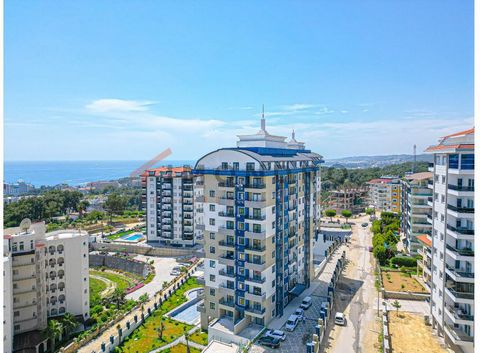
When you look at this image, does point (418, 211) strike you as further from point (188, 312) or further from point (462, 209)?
point (188, 312)

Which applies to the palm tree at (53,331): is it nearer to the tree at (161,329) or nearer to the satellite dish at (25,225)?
the tree at (161,329)

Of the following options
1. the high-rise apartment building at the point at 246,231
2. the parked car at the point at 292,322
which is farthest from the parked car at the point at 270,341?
A: the parked car at the point at 292,322

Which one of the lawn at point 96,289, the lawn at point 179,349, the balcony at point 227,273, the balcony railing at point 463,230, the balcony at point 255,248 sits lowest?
the lawn at point 96,289

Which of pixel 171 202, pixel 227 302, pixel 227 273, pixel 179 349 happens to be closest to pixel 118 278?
pixel 171 202

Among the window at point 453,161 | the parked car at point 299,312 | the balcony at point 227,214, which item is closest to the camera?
the window at point 453,161

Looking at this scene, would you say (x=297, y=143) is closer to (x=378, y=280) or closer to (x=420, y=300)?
(x=378, y=280)

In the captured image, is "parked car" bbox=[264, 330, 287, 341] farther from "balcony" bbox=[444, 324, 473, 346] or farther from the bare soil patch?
"balcony" bbox=[444, 324, 473, 346]

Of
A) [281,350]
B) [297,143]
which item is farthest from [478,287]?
[297,143]
